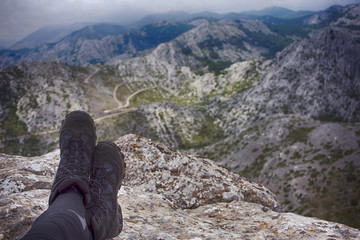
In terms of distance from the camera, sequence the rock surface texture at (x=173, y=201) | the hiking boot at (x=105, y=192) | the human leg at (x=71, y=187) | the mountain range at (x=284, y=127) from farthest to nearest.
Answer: the mountain range at (x=284, y=127) → the rock surface texture at (x=173, y=201) → the hiking boot at (x=105, y=192) → the human leg at (x=71, y=187)

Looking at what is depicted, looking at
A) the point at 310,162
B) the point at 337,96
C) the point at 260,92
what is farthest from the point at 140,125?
the point at 337,96

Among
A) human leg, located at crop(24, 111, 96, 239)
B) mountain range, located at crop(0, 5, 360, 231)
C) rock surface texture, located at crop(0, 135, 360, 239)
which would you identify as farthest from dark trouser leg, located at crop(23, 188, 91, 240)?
mountain range, located at crop(0, 5, 360, 231)

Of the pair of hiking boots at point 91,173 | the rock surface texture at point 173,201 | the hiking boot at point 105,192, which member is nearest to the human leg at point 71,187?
the pair of hiking boots at point 91,173

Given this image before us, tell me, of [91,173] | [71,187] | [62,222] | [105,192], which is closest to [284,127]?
[91,173]

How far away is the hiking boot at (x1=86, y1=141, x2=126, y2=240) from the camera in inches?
246

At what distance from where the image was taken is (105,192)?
7641 millimetres

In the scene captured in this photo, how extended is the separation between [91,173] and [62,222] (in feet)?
12.5

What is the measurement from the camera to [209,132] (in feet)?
540

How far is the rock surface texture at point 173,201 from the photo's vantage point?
7855 mm

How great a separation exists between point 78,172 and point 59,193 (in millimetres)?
1177

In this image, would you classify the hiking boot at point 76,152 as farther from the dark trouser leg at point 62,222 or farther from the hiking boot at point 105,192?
the dark trouser leg at point 62,222

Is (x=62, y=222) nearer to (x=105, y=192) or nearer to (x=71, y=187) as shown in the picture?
(x=71, y=187)

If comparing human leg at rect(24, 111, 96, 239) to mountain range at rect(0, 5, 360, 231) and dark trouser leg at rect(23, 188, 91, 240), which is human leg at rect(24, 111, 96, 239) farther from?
mountain range at rect(0, 5, 360, 231)

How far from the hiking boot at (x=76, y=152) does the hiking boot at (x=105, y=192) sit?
354 mm
